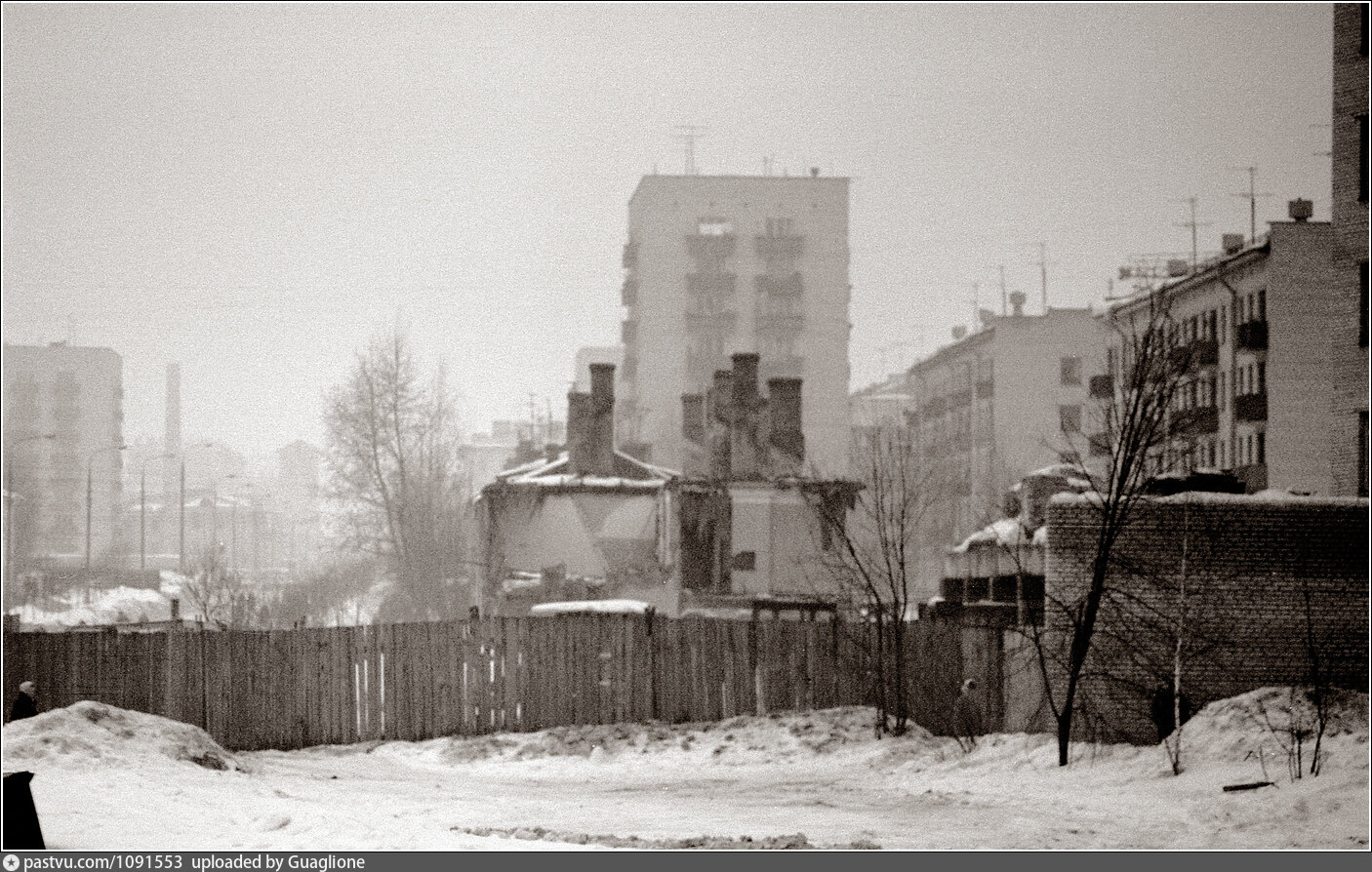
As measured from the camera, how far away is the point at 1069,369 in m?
81.1

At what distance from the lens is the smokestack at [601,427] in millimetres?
50000

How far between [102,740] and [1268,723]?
13.8m

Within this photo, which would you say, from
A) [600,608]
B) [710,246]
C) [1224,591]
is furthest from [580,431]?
[710,246]

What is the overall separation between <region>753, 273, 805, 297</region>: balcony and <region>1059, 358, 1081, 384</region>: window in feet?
57.5

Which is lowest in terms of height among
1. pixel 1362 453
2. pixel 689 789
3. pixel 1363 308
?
pixel 689 789

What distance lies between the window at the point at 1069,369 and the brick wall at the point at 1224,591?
58786 mm

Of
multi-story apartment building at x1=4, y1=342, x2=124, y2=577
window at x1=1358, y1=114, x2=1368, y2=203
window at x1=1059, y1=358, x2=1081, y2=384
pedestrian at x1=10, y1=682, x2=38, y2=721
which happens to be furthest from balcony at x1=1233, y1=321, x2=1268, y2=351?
pedestrian at x1=10, y1=682, x2=38, y2=721

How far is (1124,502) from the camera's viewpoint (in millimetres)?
22516

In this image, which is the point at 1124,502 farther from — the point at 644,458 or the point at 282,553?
the point at 282,553

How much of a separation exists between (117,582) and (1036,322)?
1781 inches

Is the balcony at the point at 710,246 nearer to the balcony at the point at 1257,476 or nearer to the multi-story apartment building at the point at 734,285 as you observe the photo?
the multi-story apartment building at the point at 734,285

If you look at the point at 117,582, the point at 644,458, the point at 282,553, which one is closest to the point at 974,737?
the point at 117,582

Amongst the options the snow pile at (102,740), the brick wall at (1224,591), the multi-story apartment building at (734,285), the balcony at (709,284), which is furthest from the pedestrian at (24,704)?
the balcony at (709,284)

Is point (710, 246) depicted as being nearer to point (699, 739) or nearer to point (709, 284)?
point (709, 284)
